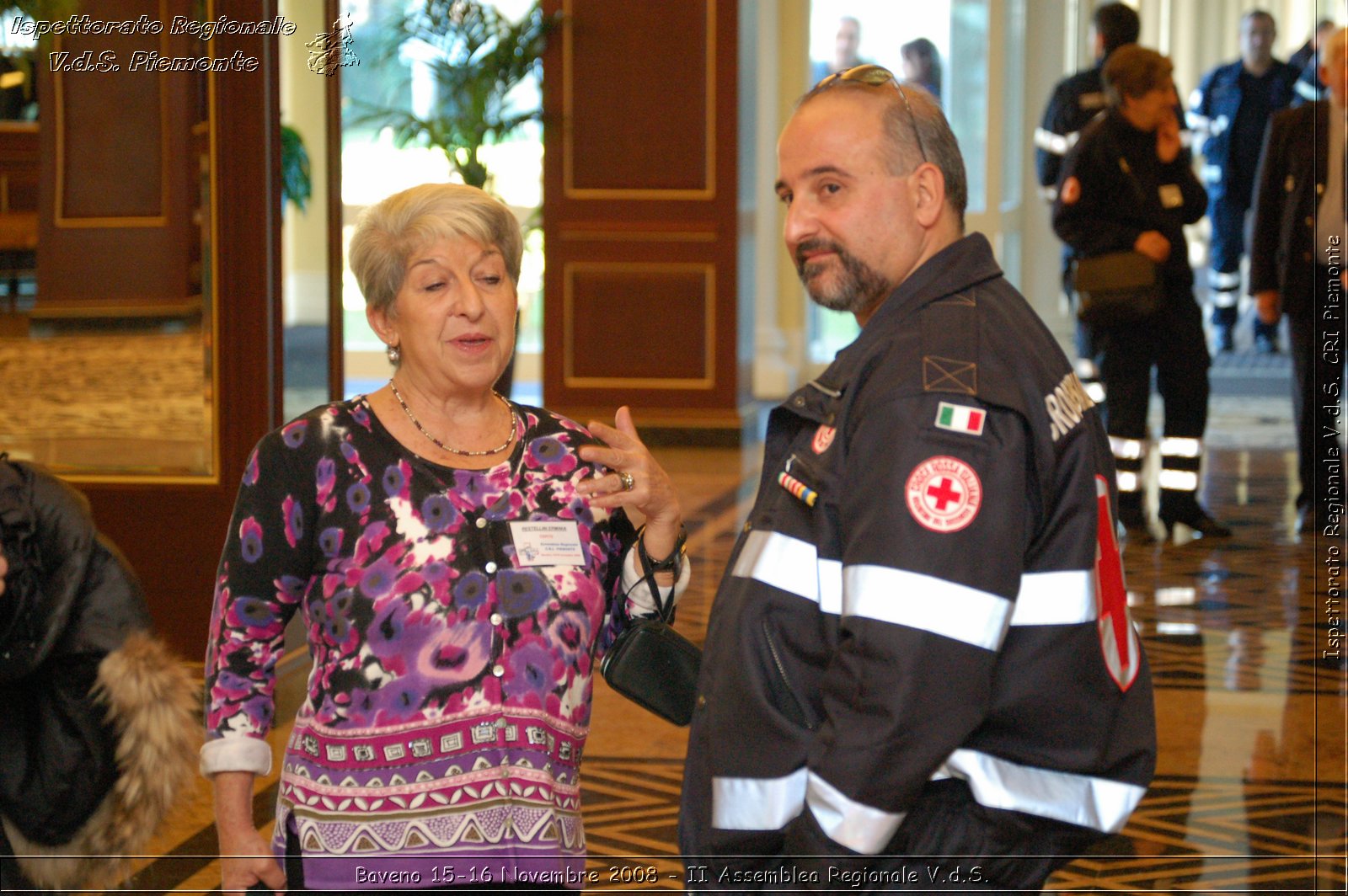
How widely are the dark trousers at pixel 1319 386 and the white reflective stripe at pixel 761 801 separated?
14.7ft

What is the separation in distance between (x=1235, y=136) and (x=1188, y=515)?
6362mm

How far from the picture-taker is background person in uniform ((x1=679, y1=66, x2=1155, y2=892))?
151 cm

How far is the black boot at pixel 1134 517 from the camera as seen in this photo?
6.99 meters

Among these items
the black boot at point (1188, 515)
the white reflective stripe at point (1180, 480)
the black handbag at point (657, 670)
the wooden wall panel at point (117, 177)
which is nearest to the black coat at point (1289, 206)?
the white reflective stripe at point (1180, 480)

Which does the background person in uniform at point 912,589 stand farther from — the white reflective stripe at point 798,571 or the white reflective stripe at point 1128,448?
the white reflective stripe at point 1128,448

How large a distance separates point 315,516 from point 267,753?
12.8 inches

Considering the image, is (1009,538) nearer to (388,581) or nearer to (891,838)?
(891,838)

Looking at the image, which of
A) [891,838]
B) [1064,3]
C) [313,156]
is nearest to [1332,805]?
[891,838]

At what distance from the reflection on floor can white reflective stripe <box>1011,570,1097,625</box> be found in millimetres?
1683

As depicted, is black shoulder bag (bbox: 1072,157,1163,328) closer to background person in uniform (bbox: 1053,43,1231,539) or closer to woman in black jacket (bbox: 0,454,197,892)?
background person in uniform (bbox: 1053,43,1231,539)

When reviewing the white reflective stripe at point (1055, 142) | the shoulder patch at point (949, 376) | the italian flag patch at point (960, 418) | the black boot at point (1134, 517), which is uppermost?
the white reflective stripe at point (1055, 142)

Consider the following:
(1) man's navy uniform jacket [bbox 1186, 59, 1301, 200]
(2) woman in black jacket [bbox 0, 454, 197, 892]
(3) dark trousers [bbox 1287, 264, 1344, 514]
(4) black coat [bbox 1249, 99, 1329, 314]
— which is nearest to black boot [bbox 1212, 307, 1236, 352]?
(1) man's navy uniform jacket [bbox 1186, 59, 1301, 200]

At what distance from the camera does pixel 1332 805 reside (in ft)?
12.7

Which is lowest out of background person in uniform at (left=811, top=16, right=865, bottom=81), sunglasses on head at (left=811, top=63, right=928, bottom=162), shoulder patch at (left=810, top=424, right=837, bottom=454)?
shoulder patch at (left=810, top=424, right=837, bottom=454)
